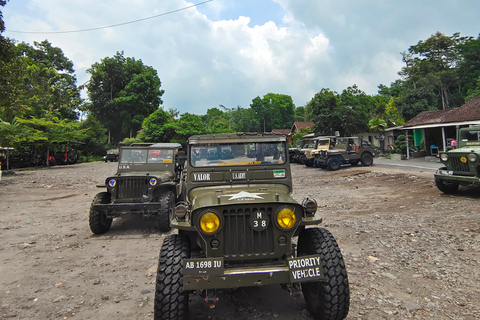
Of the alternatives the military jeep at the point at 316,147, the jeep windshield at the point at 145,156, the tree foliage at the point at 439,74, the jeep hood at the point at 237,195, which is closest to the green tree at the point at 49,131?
the military jeep at the point at 316,147

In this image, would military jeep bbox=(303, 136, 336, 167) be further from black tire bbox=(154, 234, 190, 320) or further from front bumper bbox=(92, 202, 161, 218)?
black tire bbox=(154, 234, 190, 320)

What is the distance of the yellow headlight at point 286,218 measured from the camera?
2971 mm

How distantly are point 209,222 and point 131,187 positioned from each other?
4525 millimetres

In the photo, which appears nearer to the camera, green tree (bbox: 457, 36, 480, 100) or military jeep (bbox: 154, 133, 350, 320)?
military jeep (bbox: 154, 133, 350, 320)

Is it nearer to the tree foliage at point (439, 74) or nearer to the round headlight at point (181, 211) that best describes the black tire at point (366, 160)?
the tree foliage at point (439, 74)

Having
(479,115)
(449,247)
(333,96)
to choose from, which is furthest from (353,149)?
(449,247)

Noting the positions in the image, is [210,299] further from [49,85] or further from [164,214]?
[49,85]

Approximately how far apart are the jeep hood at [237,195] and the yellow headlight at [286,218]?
0.31 feet

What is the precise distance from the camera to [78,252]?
538 cm

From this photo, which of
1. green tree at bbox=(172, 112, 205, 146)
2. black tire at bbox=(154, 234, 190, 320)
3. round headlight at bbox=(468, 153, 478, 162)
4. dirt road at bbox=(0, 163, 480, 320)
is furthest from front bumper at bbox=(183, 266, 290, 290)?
green tree at bbox=(172, 112, 205, 146)

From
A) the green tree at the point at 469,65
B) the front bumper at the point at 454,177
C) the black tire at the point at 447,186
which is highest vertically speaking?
the green tree at the point at 469,65

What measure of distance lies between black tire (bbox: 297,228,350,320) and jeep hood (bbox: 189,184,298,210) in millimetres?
506

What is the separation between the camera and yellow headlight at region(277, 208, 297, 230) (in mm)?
2971

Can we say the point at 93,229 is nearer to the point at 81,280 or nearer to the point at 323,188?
the point at 81,280
